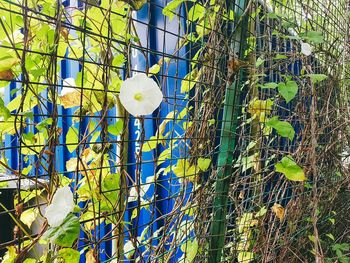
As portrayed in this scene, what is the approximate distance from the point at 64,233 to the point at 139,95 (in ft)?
1.23

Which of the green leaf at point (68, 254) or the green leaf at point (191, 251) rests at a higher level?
the green leaf at point (68, 254)

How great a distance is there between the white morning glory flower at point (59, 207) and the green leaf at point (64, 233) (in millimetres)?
18

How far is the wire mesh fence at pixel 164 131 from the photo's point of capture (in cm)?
82

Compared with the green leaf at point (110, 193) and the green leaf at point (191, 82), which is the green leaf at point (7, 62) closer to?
the green leaf at point (110, 193)

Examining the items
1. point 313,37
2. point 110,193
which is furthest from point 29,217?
point 313,37

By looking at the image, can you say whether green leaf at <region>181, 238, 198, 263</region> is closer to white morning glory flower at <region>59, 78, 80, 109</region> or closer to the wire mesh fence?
the wire mesh fence

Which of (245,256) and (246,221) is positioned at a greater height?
(246,221)

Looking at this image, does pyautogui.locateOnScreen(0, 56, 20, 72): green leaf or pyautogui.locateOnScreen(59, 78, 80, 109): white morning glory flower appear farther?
pyautogui.locateOnScreen(59, 78, 80, 109): white morning glory flower

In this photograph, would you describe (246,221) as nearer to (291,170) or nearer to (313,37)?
(291,170)

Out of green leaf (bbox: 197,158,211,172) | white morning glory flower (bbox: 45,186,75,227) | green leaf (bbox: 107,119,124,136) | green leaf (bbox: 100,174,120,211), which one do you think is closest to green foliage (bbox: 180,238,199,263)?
green leaf (bbox: 197,158,211,172)

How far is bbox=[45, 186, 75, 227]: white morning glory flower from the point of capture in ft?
2.38

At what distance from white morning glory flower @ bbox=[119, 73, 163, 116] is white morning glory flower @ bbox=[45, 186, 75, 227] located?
25cm

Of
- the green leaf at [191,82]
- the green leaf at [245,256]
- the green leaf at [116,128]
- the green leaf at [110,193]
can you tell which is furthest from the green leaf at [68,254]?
the green leaf at [245,256]

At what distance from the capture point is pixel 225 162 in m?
1.41
